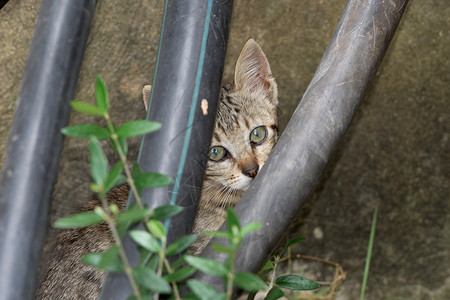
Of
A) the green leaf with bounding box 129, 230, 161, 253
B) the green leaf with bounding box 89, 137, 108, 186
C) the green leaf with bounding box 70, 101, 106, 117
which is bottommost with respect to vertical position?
the green leaf with bounding box 129, 230, 161, 253

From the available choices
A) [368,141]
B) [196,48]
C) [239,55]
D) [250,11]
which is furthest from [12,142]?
[368,141]

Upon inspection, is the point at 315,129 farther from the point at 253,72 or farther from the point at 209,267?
the point at 253,72

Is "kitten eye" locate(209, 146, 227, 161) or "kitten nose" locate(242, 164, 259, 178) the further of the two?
"kitten eye" locate(209, 146, 227, 161)

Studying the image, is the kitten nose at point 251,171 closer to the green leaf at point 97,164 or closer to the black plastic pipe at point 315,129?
the black plastic pipe at point 315,129

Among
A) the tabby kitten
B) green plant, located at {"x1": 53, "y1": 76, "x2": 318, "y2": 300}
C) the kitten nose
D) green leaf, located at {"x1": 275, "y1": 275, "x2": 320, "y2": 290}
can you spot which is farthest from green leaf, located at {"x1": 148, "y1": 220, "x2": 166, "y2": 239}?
the kitten nose

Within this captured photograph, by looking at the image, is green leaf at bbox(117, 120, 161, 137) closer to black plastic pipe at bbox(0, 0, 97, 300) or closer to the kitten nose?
black plastic pipe at bbox(0, 0, 97, 300)

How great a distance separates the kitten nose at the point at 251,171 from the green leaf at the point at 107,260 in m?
1.49

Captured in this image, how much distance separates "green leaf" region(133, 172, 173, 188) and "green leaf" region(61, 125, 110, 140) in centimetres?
12

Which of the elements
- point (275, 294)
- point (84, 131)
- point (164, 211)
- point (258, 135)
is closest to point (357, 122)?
point (258, 135)

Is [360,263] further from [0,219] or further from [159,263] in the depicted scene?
[0,219]

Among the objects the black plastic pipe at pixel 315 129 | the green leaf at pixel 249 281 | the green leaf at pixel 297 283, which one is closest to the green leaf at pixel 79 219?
the green leaf at pixel 249 281

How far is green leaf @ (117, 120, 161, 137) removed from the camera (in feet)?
4.16

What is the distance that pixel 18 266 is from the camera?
1.21 metres

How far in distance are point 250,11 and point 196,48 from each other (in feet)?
4.67
